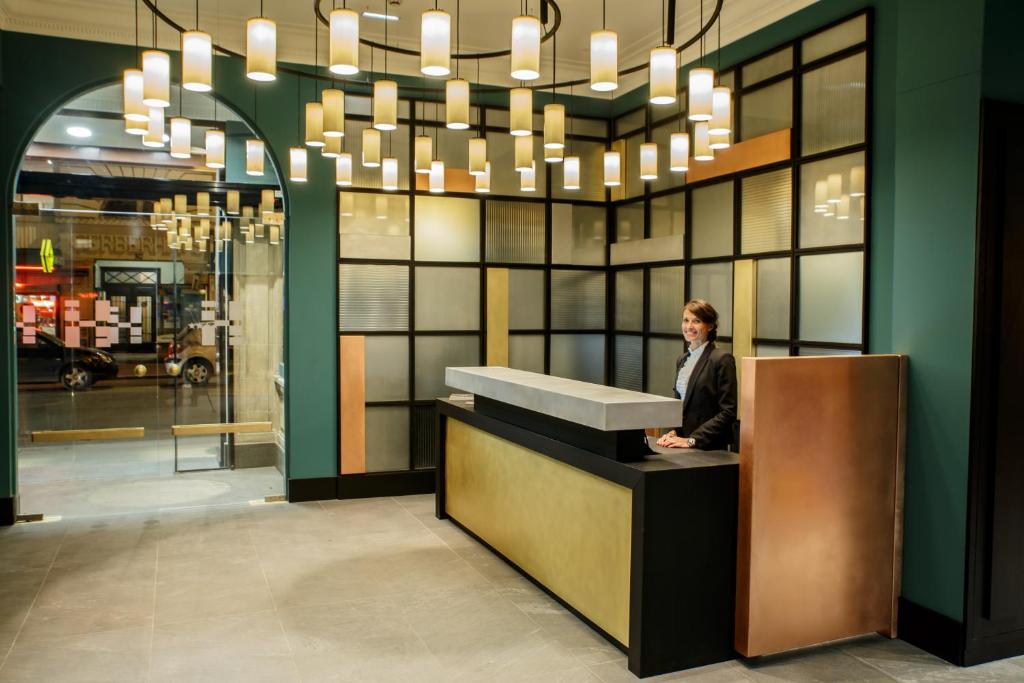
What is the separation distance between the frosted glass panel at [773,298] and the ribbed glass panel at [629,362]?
1.71 meters

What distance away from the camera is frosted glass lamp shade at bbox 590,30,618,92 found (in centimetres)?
325

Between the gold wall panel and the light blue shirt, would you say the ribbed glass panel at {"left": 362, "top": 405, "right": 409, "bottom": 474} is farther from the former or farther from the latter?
the light blue shirt

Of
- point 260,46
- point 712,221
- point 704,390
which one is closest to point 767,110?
point 712,221

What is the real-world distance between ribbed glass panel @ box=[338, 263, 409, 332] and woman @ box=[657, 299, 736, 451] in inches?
124

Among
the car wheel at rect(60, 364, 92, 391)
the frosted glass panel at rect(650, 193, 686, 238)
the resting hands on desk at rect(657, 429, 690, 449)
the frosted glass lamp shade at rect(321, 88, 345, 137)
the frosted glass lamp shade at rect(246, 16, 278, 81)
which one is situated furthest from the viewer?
the car wheel at rect(60, 364, 92, 391)

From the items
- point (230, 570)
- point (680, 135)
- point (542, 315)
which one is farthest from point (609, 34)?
point (542, 315)

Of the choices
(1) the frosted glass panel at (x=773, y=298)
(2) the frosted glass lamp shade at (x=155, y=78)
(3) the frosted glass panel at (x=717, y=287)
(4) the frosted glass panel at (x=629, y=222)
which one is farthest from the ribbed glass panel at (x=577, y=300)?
(2) the frosted glass lamp shade at (x=155, y=78)

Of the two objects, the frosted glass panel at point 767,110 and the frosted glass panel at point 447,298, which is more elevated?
the frosted glass panel at point 767,110

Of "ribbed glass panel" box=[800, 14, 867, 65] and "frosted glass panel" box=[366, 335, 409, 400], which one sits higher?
"ribbed glass panel" box=[800, 14, 867, 65]

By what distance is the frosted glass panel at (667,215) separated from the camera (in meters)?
6.50

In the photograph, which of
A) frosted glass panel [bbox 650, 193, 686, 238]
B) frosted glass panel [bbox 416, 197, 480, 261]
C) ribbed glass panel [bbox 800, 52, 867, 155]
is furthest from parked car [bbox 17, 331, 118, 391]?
ribbed glass panel [bbox 800, 52, 867, 155]

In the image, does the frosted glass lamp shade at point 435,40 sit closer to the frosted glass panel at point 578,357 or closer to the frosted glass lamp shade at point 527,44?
the frosted glass lamp shade at point 527,44

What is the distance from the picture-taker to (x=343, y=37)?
3.08 metres

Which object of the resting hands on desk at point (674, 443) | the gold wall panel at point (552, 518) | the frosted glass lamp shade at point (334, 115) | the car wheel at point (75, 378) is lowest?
the gold wall panel at point (552, 518)
